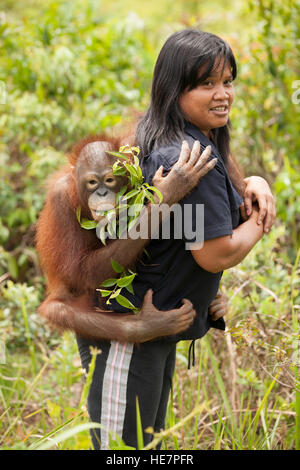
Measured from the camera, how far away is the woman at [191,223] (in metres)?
1.56

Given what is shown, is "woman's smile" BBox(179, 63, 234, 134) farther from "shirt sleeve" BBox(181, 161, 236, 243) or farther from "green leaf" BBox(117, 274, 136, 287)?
"green leaf" BBox(117, 274, 136, 287)

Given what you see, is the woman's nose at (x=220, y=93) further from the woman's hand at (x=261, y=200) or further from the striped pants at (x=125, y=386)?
the striped pants at (x=125, y=386)

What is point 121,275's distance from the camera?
1695 millimetres

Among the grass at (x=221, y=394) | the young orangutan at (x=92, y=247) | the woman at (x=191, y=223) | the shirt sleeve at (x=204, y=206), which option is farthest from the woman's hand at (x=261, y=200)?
the grass at (x=221, y=394)

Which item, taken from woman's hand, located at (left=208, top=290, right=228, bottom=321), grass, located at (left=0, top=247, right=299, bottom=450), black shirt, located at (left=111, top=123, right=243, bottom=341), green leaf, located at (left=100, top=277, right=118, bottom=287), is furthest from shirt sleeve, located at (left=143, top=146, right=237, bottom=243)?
grass, located at (left=0, top=247, right=299, bottom=450)

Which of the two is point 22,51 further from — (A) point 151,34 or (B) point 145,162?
(A) point 151,34

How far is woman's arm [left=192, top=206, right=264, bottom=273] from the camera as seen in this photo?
1.54m

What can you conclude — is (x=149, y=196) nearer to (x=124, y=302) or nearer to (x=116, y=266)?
(x=116, y=266)

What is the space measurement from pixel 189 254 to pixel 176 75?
0.52 meters

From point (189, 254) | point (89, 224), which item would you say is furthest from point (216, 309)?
point (89, 224)

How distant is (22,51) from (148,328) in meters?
3.04

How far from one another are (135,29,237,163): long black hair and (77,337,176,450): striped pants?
613mm

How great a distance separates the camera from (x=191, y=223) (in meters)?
1.53

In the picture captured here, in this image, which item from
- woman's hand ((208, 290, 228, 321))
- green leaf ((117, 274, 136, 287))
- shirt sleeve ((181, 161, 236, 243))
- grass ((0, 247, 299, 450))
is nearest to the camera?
shirt sleeve ((181, 161, 236, 243))
